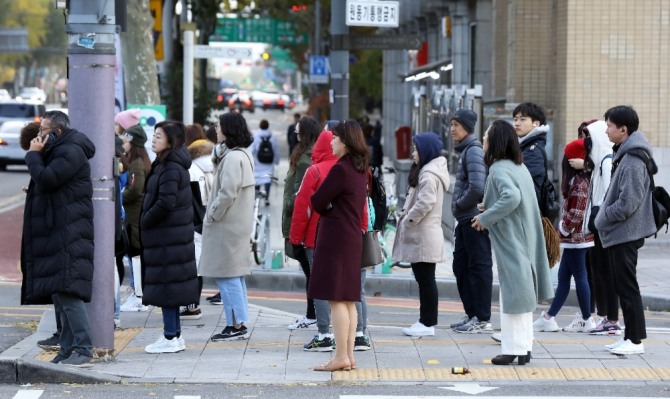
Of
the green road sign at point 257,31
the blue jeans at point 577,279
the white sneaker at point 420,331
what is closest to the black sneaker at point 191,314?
the white sneaker at point 420,331

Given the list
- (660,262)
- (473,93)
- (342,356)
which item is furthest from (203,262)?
(473,93)

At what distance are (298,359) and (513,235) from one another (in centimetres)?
173

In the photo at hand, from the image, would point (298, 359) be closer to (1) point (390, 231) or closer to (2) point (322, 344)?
(2) point (322, 344)

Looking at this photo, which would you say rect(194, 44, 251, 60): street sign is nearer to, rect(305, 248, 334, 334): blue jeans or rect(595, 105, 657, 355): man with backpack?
rect(305, 248, 334, 334): blue jeans

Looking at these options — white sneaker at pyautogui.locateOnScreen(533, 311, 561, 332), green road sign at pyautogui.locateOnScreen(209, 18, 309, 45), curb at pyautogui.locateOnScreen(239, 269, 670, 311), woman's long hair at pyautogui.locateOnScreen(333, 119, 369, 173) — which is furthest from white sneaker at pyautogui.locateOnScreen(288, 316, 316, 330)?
green road sign at pyautogui.locateOnScreen(209, 18, 309, 45)

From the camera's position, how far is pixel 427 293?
10.6 metres

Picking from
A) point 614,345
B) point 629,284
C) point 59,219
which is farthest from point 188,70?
point 629,284

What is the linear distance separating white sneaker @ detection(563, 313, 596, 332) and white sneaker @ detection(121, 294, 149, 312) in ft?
12.1

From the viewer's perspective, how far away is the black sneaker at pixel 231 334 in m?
10.3

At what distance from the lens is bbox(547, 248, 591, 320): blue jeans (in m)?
10.9

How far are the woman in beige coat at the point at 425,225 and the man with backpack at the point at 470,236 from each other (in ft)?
0.53

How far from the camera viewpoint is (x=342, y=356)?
901 cm

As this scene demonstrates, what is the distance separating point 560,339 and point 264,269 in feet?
17.2

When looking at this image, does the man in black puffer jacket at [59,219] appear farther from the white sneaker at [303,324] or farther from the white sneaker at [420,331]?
the white sneaker at [420,331]
